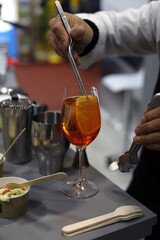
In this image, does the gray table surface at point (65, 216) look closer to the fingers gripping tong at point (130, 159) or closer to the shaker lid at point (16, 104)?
the fingers gripping tong at point (130, 159)

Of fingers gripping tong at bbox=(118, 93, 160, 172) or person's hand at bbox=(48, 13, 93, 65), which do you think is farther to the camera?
person's hand at bbox=(48, 13, 93, 65)

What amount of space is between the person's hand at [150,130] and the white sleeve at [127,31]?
0.51 meters

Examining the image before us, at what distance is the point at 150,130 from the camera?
771 millimetres

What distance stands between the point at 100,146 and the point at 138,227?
247 cm

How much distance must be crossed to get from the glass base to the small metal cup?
75mm

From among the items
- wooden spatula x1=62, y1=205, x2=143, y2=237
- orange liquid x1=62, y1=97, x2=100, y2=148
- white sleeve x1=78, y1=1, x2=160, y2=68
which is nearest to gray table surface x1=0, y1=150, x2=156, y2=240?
wooden spatula x1=62, y1=205, x2=143, y2=237

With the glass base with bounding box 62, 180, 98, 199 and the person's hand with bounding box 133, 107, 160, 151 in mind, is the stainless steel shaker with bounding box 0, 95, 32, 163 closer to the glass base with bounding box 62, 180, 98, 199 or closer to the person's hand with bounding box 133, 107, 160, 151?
the glass base with bounding box 62, 180, 98, 199

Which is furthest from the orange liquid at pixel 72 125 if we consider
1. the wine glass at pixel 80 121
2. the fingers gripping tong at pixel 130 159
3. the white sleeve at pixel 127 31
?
the white sleeve at pixel 127 31

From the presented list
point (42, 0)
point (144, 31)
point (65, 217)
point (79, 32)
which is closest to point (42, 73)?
point (42, 0)

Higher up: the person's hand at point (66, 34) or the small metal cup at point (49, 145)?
the person's hand at point (66, 34)

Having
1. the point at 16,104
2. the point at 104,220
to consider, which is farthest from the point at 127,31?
the point at 104,220

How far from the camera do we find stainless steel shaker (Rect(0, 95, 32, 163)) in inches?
37.8

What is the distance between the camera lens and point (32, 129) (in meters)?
0.94

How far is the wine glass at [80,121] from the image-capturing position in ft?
2.68
